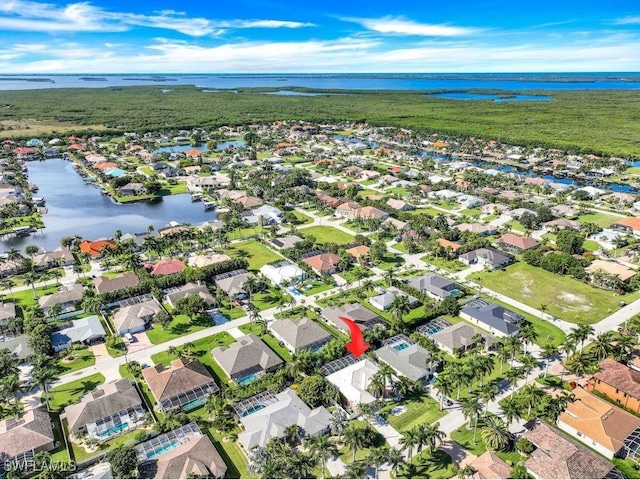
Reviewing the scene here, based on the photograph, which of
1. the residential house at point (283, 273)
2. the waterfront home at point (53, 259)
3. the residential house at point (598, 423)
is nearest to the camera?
the residential house at point (598, 423)

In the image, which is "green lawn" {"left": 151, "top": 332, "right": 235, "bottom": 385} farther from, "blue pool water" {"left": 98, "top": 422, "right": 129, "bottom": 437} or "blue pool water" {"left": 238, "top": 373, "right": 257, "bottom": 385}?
"blue pool water" {"left": 98, "top": 422, "right": 129, "bottom": 437}

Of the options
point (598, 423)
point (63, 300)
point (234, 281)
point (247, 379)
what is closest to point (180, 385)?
point (247, 379)

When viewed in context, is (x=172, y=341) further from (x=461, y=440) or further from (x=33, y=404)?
(x=461, y=440)

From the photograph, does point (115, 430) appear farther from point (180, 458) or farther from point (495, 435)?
point (495, 435)

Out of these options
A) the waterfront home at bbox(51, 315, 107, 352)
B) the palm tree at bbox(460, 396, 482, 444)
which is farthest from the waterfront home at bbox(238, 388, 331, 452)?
the waterfront home at bbox(51, 315, 107, 352)

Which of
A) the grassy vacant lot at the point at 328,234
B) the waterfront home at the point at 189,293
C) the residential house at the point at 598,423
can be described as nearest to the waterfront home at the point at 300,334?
the waterfront home at the point at 189,293

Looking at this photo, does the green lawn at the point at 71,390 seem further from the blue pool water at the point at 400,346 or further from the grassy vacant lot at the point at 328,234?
the grassy vacant lot at the point at 328,234
